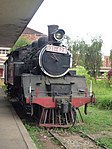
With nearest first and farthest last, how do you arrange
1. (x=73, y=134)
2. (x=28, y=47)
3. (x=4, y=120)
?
1. (x=73, y=134)
2. (x=4, y=120)
3. (x=28, y=47)

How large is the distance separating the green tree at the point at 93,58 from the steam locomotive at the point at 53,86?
133 feet

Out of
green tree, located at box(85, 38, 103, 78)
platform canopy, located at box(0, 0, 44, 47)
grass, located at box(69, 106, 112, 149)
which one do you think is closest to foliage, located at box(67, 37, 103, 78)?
green tree, located at box(85, 38, 103, 78)

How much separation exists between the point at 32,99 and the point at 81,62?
43437 mm

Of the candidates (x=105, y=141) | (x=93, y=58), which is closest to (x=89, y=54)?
(x=93, y=58)

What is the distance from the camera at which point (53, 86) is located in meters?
10.7

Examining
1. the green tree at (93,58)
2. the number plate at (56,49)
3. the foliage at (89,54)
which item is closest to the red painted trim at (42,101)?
the number plate at (56,49)

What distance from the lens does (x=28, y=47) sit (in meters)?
14.6

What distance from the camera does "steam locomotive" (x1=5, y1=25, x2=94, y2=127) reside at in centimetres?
1021

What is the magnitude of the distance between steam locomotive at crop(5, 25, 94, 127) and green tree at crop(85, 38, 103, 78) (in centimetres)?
4063

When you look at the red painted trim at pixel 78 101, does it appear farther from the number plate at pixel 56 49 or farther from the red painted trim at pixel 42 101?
the number plate at pixel 56 49

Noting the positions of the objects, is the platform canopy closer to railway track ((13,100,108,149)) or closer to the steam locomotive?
the steam locomotive

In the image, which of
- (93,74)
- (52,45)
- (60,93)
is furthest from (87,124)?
(93,74)

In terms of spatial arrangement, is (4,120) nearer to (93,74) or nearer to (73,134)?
(73,134)

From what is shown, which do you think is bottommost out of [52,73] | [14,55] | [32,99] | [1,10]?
[32,99]
